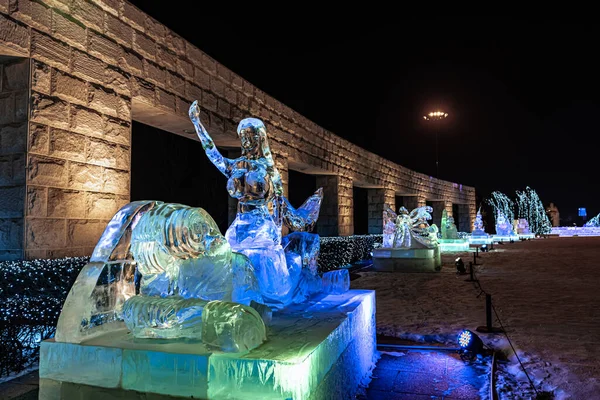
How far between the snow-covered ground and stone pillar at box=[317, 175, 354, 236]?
3.30 metres

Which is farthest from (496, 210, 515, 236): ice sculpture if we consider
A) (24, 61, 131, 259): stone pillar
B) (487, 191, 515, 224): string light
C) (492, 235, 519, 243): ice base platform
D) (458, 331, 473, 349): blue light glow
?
(24, 61, 131, 259): stone pillar

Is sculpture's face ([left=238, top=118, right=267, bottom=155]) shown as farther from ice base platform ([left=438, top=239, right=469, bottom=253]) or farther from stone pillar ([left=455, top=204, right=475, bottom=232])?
stone pillar ([left=455, top=204, right=475, bottom=232])

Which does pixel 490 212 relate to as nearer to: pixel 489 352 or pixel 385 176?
pixel 385 176

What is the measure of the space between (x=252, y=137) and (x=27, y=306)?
231cm

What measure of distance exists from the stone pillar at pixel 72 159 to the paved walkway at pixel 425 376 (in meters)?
3.68

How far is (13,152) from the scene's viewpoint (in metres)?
4.19

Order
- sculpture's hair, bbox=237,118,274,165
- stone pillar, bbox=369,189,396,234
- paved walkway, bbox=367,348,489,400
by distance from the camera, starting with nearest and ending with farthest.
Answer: paved walkway, bbox=367,348,489,400 < sculpture's hair, bbox=237,118,274,165 < stone pillar, bbox=369,189,396,234

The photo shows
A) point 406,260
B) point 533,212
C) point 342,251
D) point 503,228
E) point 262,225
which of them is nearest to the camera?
point 262,225

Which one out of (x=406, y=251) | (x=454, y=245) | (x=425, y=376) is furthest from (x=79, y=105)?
(x=454, y=245)

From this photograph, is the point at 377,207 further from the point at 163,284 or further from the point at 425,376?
the point at 163,284

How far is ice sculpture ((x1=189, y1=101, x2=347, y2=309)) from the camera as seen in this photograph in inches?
117

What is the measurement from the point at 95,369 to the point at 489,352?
339cm

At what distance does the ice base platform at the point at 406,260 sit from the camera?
10266 mm

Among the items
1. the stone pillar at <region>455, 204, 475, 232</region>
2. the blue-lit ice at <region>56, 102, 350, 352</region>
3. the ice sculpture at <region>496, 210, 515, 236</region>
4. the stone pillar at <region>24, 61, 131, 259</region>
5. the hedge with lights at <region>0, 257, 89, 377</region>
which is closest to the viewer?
the blue-lit ice at <region>56, 102, 350, 352</region>
